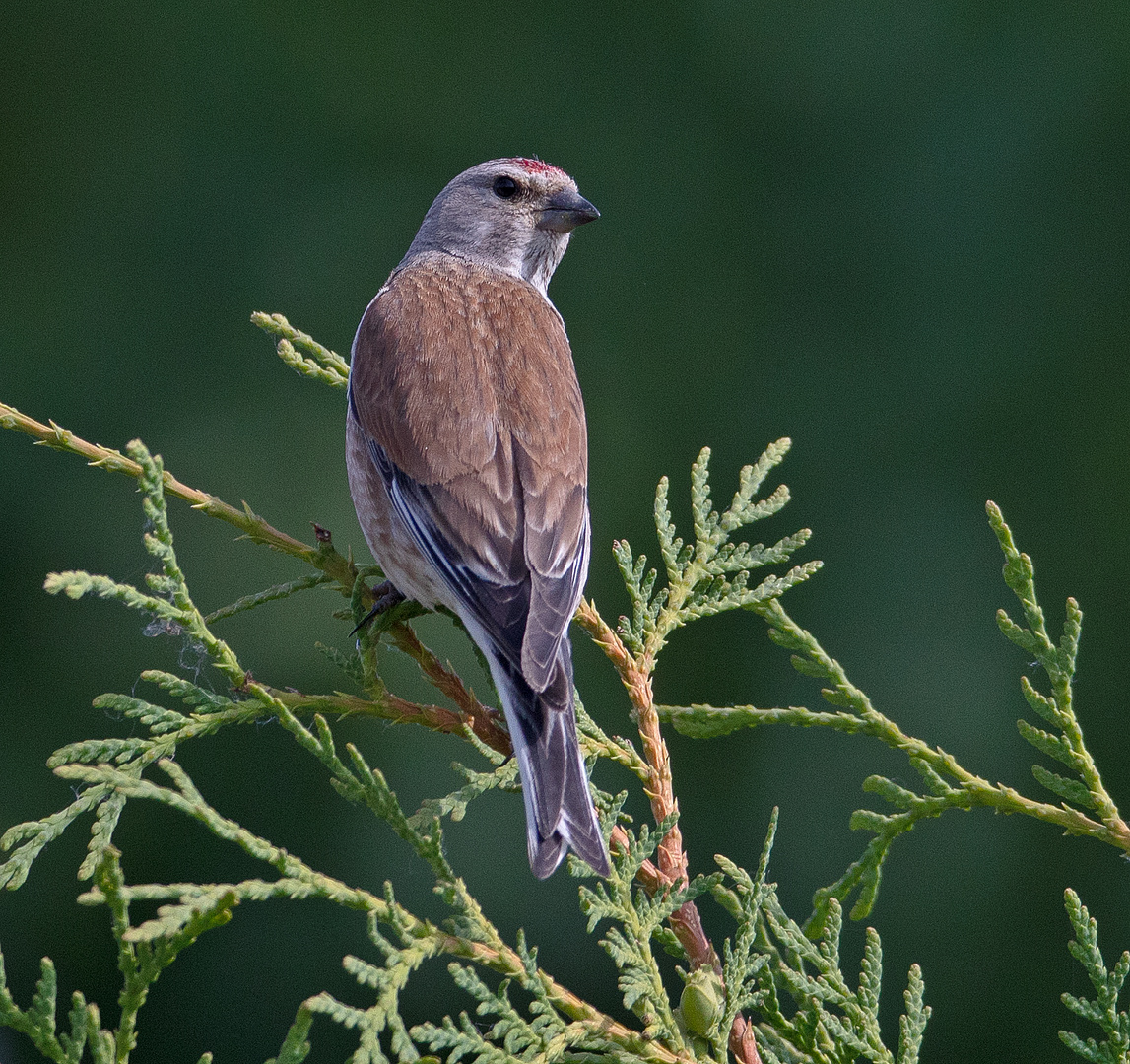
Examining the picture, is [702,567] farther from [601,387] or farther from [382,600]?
[601,387]

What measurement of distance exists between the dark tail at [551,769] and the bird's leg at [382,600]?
380 millimetres

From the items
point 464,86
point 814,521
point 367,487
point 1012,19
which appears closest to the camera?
point 367,487

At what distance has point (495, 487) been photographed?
2.41 m

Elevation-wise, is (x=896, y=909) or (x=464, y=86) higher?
(x=464, y=86)

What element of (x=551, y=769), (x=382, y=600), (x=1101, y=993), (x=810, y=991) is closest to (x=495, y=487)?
(x=382, y=600)

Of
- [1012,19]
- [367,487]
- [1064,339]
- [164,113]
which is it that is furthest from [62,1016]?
[1012,19]

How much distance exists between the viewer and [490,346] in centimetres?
270

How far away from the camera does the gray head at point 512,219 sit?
348 cm

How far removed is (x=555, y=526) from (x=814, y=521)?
8.44ft

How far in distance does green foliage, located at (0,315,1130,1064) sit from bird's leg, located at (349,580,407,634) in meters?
0.10

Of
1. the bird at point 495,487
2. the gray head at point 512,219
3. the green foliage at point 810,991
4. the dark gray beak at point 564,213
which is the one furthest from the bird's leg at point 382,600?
the dark gray beak at point 564,213

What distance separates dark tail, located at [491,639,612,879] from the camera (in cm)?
172

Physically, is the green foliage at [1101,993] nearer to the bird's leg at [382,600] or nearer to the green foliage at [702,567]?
the green foliage at [702,567]

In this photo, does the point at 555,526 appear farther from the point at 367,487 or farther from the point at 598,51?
the point at 598,51
